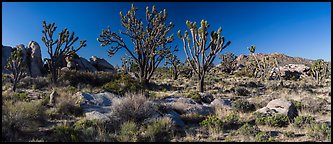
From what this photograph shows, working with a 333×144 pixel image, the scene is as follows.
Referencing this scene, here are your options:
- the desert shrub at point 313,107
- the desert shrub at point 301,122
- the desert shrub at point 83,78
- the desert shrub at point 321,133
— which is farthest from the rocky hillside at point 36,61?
the desert shrub at point 321,133

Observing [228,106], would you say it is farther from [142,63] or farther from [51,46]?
[51,46]

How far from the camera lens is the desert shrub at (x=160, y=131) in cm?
575

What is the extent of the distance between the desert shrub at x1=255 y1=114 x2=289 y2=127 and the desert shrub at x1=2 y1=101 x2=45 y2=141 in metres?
6.23

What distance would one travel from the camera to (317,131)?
5801 millimetres

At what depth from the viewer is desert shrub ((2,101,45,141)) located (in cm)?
538

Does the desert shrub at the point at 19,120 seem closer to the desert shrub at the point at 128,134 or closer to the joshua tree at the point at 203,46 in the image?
the desert shrub at the point at 128,134

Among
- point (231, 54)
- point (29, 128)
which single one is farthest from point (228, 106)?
point (231, 54)

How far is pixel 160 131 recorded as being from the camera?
5.99 metres

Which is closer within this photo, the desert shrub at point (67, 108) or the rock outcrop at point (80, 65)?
the desert shrub at point (67, 108)

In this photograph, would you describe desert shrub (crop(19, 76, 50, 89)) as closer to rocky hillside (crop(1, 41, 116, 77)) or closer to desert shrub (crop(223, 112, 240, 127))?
rocky hillside (crop(1, 41, 116, 77))

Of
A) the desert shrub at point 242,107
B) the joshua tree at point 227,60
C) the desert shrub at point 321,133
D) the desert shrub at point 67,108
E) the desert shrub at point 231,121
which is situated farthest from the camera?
the joshua tree at point 227,60

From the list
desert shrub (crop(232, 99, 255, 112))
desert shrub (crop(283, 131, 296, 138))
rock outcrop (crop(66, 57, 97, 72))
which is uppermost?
rock outcrop (crop(66, 57, 97, 72))

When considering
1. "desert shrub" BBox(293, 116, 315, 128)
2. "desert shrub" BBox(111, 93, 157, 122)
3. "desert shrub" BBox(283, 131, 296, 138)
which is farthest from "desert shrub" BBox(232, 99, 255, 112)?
"desert shrub" BBox(111, 93, 157, 122)

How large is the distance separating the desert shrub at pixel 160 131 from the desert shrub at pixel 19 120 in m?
2.87
